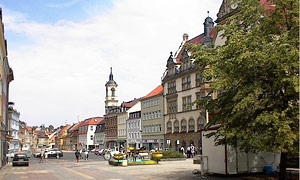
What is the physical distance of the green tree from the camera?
50.6 feet

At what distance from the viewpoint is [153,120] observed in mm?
85938

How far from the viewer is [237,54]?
17031mm

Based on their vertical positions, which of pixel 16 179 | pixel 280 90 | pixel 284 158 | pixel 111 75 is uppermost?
pixel 111 75


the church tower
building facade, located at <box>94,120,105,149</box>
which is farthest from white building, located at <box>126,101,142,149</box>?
building facade, located at <box>94,120,105,149</box>

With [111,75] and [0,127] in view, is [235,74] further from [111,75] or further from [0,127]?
[111,75]

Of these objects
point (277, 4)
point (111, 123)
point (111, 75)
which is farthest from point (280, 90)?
point (111, 75)

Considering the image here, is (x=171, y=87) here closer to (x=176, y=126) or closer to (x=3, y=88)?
(x=176, y=126)

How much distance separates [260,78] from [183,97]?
54.5 metres

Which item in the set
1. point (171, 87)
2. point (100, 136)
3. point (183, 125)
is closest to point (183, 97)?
point (183, 125)

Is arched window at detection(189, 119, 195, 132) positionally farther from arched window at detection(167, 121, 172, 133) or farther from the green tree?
the green tree

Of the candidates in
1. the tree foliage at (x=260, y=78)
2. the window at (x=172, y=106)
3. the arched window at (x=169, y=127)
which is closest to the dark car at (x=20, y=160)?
the tree foliage at (x=260, y=78)

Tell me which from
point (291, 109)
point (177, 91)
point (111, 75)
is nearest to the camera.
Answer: point (291, 109)

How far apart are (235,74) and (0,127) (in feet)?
78.8

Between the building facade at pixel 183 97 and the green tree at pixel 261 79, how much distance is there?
144 ft
